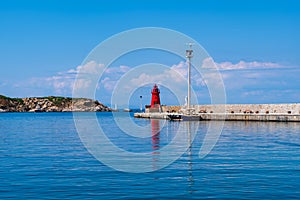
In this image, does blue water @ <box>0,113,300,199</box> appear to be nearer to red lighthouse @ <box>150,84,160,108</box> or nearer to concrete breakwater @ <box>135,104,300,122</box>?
concrete breakwater @ <box>135,104,300,122</box>

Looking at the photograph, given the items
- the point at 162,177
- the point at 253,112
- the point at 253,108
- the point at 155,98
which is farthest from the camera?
the point at 155,98

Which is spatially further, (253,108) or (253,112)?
(253,108)

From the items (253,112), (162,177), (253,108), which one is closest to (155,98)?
(253,108)

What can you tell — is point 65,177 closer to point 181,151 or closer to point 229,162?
point 229,162

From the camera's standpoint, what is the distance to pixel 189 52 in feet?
283

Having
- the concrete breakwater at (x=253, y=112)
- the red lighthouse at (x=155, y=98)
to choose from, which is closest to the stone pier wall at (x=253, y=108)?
the concrete breakwater at (x=253, y=112)

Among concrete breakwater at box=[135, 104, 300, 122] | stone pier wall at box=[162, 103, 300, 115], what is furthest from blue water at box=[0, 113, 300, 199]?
stone pier wall at box=[162, 103, 300, 115]

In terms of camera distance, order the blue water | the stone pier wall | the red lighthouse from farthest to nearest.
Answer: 1. the red lighthouse
2. the stone pier wall
3. the blue water

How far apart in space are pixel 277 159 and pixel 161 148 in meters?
9.95

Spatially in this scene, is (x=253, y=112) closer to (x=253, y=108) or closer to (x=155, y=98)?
(x=253, y=108)

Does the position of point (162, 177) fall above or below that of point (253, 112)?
below

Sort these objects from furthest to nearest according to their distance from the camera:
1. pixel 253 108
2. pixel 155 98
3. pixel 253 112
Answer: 1. pixel 155 98
2. pixel 253 108
3. pixel 253 112

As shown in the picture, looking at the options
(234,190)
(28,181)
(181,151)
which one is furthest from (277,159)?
(28,181)

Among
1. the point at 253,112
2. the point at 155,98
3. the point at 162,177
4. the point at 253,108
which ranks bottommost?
the point at 162,177
